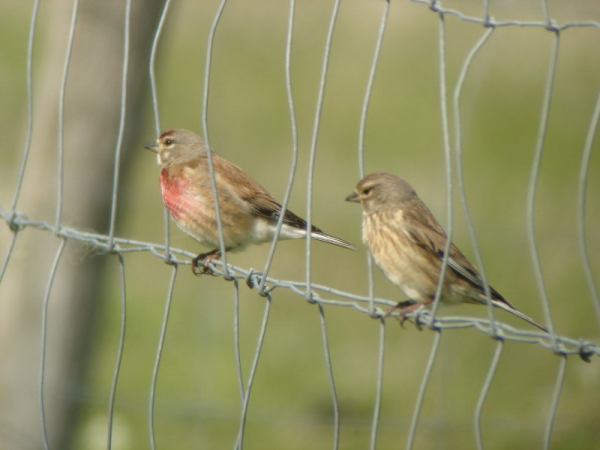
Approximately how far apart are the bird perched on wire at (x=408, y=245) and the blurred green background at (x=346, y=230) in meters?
1.99

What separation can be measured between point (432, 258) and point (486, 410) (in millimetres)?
3093

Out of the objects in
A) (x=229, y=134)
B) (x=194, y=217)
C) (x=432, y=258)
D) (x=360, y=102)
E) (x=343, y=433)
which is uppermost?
(x=360, y=102)

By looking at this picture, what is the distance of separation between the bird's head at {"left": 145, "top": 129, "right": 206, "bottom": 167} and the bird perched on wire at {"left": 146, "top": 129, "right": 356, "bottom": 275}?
2 cm

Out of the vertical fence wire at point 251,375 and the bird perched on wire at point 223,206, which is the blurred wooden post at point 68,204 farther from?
the vertical fence wire at point 251,375

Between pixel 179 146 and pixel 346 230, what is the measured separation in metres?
3.42

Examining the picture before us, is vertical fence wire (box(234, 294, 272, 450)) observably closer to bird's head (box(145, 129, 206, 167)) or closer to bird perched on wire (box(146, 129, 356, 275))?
bird perched on wire (box(146, 129, 356, 275))

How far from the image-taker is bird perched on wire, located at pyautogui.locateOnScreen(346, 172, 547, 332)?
3.99 meters

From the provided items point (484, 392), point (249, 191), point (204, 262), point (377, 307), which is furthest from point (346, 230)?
point (484, 392)

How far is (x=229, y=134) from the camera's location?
375 inches

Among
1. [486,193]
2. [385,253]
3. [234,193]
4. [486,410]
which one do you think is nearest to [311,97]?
[486,193]

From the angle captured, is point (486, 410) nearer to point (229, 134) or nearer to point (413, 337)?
point (413, 337)

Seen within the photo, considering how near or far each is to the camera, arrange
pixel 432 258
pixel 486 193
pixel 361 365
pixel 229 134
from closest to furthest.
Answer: pixel 432 258 → pixel 361 365 → pixel 486 193 → pixel 229 134

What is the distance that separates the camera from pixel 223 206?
486cm

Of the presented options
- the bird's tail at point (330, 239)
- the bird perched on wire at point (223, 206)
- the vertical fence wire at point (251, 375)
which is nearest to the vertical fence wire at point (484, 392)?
the vertical fence wire at point (251, 375)
